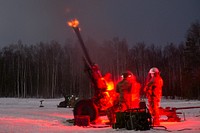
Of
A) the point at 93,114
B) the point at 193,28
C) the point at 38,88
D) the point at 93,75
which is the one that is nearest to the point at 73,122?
the point at 93,114

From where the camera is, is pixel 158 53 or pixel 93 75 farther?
pixel 158 53

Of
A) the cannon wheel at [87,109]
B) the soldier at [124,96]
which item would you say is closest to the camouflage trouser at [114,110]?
the soldier at [124,96]

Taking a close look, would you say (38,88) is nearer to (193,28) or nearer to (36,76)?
(36,76)

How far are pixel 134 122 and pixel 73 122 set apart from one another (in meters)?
5.01

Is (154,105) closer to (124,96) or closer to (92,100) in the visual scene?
(124,96)

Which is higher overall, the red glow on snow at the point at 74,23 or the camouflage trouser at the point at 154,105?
the red glow on snow at the point at 74,23

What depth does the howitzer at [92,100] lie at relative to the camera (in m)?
21.4

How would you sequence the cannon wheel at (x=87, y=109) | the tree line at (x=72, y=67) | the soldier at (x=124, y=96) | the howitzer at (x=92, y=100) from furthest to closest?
the tree line at (x=72, y=67), the howitzer at (x=92, y=100), the cannon wheel at (x=87, y=109), the soldier at (x=124, y=96)

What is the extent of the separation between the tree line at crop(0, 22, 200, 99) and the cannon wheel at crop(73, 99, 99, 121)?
42.0 meters

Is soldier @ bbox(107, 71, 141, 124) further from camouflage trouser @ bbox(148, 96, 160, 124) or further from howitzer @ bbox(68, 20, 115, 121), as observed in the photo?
howitzer @ bbox(68, 20, 115, 121)

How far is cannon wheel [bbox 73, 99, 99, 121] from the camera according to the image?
2117 cm

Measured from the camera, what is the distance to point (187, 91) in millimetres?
56531

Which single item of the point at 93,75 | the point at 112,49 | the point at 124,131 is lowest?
the point at 124,131

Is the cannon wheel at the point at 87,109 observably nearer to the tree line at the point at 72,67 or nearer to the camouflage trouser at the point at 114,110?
the camouflage trouser at the point at 114,110
